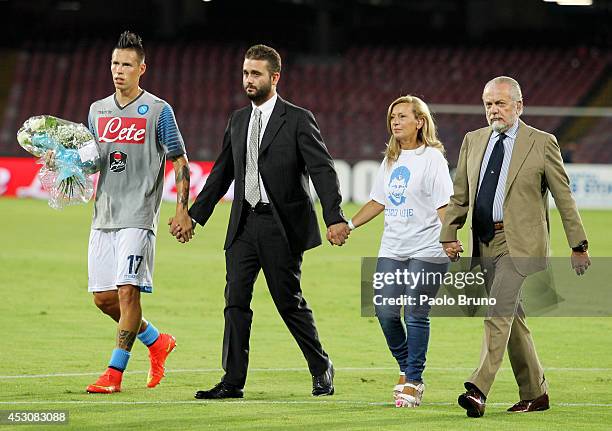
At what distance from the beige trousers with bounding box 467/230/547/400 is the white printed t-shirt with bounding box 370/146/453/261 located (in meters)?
0.45

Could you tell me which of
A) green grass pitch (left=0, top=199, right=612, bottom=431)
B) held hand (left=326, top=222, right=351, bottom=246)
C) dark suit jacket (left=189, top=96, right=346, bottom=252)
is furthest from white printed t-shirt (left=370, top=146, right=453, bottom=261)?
green grass pitch (left=0, top=199, right=612, bottom=431)

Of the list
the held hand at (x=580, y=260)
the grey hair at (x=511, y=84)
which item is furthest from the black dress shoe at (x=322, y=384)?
the grey hair at (x=511, y=84)

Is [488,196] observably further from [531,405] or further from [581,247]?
[531,405]

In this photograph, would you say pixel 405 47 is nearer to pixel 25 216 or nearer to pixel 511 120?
pixel 25 216

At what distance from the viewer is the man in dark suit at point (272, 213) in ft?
27.6

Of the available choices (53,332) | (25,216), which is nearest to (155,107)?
(53,332)

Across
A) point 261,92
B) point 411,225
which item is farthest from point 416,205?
point 261,92

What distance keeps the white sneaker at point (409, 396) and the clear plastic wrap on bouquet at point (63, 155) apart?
2.67m

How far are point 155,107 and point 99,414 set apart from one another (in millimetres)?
2316

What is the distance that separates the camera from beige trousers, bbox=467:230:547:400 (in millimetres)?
7586

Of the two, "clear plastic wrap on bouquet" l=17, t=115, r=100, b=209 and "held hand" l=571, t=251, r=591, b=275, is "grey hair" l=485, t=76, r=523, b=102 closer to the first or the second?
"held hand" l=571, t=251, r=591, b=275

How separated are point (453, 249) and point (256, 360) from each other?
315cm

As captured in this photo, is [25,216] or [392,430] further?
[25,216]

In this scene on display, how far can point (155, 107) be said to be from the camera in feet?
29.0
